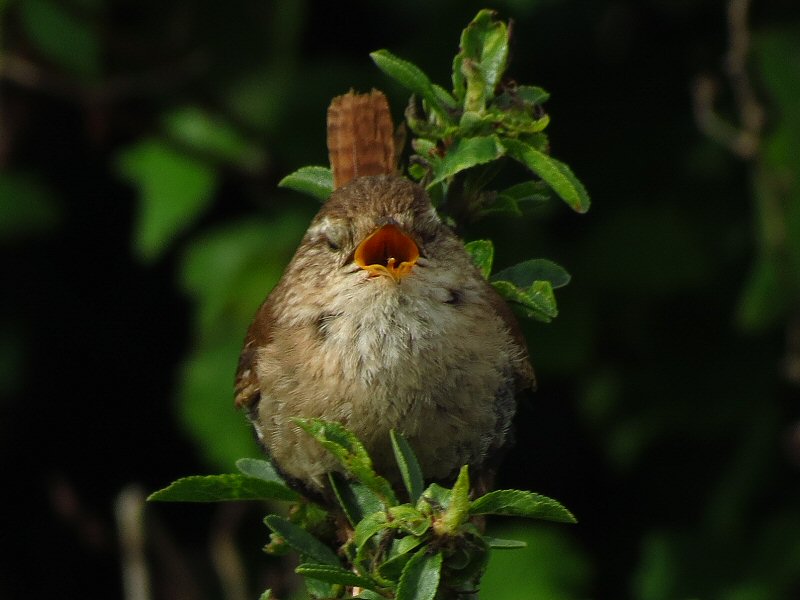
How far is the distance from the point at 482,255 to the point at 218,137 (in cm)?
235

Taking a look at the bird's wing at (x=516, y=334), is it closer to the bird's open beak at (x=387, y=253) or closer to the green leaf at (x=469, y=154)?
the bird's open beak at (x=387, y=253)

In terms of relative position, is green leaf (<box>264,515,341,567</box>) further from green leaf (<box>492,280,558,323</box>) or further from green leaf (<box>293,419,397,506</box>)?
green leaf (<box>492,280,558,323</box>)

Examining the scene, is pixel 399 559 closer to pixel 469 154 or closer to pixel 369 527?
pixel 369 527

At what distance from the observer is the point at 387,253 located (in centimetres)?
294

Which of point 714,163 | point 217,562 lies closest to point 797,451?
point 714,163

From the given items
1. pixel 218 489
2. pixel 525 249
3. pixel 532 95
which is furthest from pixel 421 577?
pixel 525 249

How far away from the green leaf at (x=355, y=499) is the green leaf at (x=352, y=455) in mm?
52

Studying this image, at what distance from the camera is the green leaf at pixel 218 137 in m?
4.99

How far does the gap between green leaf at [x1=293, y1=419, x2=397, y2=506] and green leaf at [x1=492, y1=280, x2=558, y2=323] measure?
0.47m

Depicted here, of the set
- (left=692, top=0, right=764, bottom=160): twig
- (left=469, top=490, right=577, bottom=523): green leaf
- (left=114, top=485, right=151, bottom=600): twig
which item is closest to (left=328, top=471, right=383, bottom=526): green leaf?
(left=469, top=490, right=577, bottom=523): green leaf

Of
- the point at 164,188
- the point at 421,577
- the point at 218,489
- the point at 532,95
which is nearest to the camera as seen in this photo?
the point at 421,577

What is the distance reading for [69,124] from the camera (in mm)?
5398

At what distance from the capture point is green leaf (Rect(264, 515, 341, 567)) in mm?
2453

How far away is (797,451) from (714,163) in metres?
1.09
